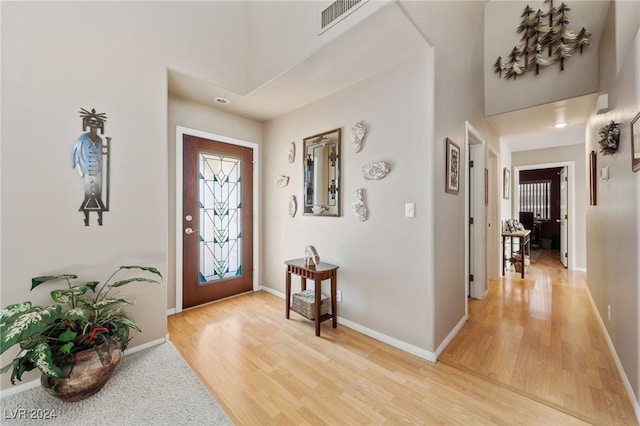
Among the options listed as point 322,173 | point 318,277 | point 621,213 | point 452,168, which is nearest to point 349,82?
point 322,173

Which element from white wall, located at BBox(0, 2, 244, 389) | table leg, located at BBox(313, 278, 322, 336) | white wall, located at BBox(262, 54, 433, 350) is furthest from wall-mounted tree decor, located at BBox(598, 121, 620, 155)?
white wall, located at BBox(0, 2, 244, 389)

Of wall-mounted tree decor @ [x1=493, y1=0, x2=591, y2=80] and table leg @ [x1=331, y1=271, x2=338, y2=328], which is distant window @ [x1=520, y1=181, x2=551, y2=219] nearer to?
wall-mounted tree decor @ [x1=493, y1=0, x2=591, y2=80]

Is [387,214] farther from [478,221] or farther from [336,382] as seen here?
[478,221]

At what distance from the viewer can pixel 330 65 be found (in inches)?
93.7

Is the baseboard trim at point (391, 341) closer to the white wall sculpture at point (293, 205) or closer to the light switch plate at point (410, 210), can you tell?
the light switch plate at point (410, 210)

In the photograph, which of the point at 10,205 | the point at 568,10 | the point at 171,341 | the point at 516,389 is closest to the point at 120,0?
the point at 10,205

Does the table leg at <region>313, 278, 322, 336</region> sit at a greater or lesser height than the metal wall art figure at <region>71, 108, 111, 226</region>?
lesser

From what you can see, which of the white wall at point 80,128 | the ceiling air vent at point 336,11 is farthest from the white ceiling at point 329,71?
the white wall at point 80,128

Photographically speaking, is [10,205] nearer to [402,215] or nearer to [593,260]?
[402,215]

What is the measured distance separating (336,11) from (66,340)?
2811mm

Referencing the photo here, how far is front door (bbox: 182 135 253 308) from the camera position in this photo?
3.12 metres

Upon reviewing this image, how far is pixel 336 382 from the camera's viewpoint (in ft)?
6.10

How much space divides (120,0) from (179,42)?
0.46m

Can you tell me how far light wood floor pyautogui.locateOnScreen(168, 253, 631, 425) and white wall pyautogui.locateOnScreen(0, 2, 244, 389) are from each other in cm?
69
